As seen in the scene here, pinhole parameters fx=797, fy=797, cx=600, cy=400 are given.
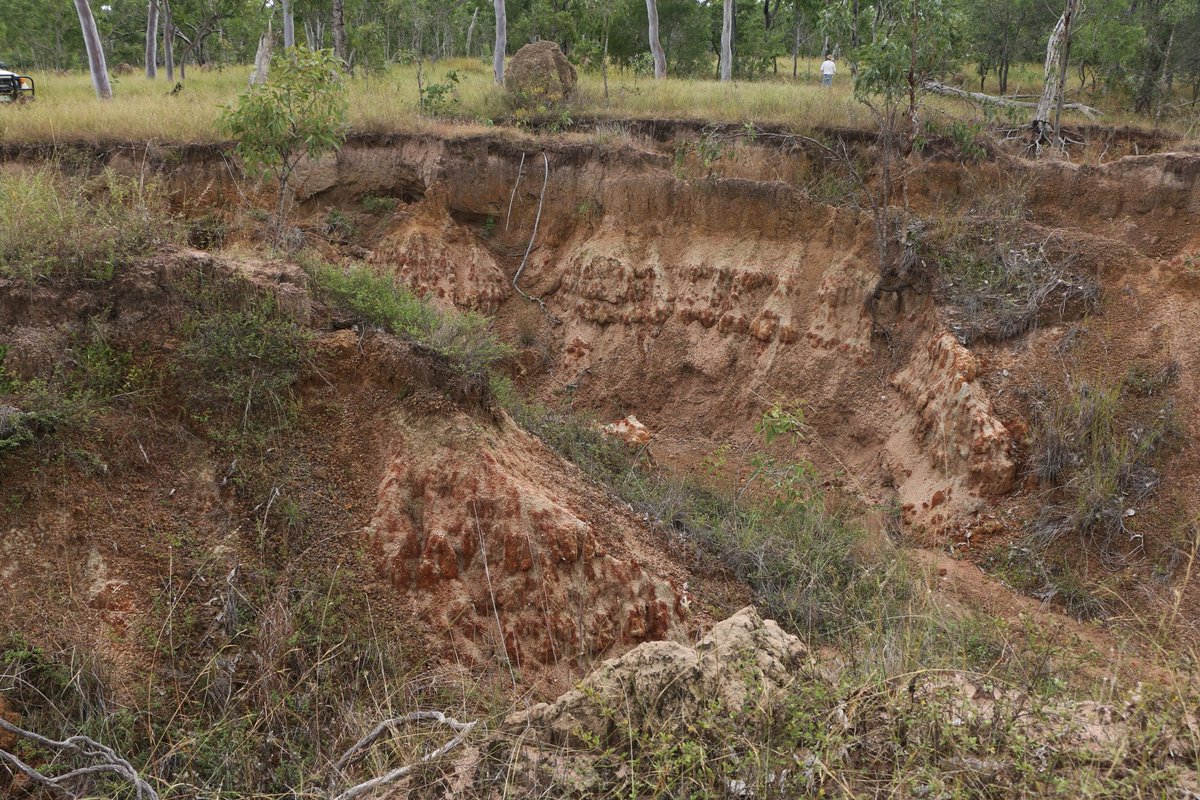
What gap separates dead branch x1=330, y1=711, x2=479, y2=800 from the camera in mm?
3354

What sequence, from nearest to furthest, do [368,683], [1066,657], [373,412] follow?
[1066,657] < [368,683] < [373,412]

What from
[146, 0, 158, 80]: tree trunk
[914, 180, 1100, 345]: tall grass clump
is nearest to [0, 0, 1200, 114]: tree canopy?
[146, 0, 158, 80]: tree trunk

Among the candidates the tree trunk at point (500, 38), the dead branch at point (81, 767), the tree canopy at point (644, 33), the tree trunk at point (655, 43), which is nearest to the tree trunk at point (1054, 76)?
the tree canopy at point (644, 33)

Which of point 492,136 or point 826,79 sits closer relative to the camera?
point 492,136

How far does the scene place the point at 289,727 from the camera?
413 cm

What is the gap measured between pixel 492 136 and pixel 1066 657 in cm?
1088

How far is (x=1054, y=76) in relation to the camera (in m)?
13.0

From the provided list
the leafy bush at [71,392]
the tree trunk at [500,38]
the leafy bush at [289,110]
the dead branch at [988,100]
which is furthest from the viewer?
the tree trunk at [500,38]

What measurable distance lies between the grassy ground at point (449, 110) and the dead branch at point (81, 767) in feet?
28.9

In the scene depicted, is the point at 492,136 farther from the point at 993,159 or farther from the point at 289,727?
the point at 289,727

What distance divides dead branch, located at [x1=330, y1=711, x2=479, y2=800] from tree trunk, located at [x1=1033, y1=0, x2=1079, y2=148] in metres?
12.2

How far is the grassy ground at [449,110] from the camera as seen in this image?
12430 millimetres

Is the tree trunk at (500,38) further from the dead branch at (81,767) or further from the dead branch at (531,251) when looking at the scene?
the dead branch at (81,767)

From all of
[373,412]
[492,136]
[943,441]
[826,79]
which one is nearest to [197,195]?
[492,136]
